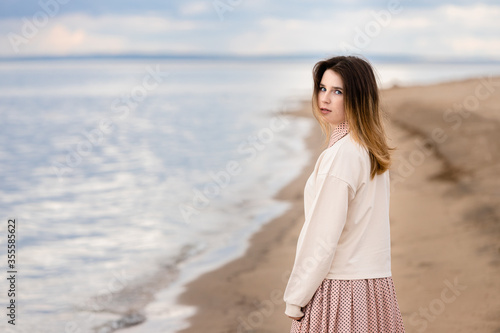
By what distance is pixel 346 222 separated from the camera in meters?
2.63

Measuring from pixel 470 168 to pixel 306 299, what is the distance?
10041mm

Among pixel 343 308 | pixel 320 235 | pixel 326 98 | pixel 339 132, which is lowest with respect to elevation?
pixel 343 308

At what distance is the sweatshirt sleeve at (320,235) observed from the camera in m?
2.52

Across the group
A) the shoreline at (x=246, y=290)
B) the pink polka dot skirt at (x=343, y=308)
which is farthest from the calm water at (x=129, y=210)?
the pink polka dot skirt at (x=343, y=308)

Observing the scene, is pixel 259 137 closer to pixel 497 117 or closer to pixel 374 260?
pixel 497 117

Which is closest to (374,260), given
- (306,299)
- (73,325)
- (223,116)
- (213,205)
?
(306,299)

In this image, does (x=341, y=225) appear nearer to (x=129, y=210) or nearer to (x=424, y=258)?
(x=424, y=258)

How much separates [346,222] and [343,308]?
0.35 metres

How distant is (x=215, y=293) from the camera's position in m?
6.81

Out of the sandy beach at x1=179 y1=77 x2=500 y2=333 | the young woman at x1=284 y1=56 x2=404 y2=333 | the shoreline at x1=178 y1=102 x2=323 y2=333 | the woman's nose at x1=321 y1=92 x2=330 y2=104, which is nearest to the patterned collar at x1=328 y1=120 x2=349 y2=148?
the young woman at x1=284 y1=56 x2=404 y2=333

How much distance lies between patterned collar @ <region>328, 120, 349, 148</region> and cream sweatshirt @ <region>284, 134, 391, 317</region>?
0.04 meters

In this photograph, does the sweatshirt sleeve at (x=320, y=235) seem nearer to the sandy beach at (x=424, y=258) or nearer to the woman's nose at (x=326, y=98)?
the woman's nose at (x=326, y=98)

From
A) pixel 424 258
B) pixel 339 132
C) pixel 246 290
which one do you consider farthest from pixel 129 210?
pixel 339 132

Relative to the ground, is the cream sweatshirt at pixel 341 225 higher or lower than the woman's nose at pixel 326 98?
lower
